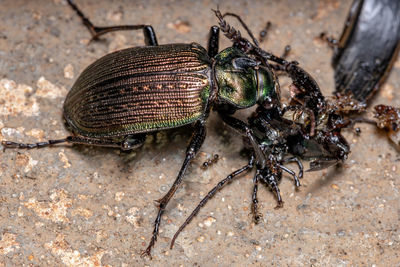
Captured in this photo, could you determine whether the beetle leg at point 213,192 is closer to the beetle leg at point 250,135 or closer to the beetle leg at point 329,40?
the beetle leg at point 250,135

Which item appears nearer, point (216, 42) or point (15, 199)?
point (15, 199)

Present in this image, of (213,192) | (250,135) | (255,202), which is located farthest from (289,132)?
(213,192)

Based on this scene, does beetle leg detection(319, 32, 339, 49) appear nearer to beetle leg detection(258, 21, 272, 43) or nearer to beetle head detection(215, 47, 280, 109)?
beetle leg detection(258, 21, 272, 43)

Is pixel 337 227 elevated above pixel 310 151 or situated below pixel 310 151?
below

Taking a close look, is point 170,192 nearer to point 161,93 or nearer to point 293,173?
point 161,93

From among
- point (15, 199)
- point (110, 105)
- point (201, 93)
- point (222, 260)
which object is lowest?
point (15, 199)

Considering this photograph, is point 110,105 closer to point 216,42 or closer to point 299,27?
point 216,42

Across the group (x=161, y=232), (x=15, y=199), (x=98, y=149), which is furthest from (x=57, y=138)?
(x=161, y=232)
